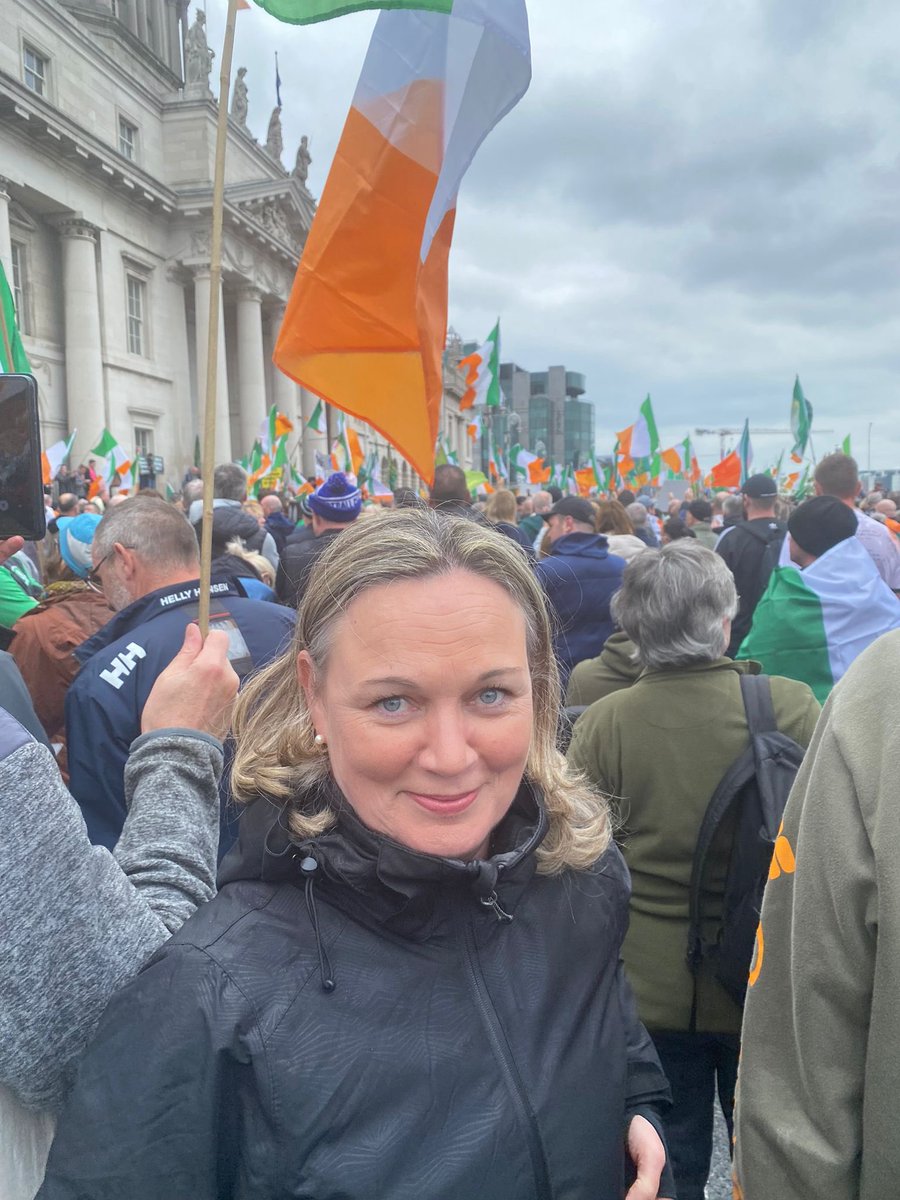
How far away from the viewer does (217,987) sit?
Result: 3.92ft

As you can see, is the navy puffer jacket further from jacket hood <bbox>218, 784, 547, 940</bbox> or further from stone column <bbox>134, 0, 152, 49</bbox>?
stone column <bbox>134, 0, 152, 49</bbox>

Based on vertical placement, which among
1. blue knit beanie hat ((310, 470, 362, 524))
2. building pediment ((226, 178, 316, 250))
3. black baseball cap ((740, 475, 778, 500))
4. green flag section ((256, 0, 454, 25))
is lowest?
blue knit beanie hat ((310, 470, 362, 524))

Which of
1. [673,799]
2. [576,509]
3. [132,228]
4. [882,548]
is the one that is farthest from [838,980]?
[132,228]

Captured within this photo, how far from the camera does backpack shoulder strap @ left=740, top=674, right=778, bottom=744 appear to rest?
8.32 ft

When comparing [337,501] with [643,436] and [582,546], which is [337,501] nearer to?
[582,546]

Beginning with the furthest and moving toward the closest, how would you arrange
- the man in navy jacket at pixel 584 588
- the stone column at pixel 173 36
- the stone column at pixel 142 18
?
the stone column at pixel 173 36, the stone column at pixel 142 18, the man in navy jacket at pixel 584 588

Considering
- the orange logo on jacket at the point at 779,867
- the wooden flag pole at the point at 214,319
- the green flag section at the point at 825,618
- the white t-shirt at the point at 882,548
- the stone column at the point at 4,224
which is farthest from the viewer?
the stone column at the point at 4,224

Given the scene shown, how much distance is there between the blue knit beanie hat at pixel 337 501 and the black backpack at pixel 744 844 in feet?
13.5

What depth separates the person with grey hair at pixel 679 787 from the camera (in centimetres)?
254

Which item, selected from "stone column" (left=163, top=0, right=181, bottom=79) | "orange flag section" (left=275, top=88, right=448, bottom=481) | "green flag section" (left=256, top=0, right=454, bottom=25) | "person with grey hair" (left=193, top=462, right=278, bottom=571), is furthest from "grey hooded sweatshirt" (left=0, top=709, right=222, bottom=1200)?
"stone column" (left=163, top=0, right=181, bottom=79)

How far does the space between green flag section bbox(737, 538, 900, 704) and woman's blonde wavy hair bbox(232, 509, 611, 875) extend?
2249 mm

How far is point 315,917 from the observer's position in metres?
1.30

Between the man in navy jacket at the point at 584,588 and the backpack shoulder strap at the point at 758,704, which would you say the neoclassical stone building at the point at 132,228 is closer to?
the man in navy jacket at the point at 584,588

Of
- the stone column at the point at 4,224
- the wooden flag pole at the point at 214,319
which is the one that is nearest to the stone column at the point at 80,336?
the stone column at the point at 4,224
